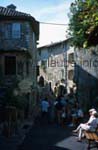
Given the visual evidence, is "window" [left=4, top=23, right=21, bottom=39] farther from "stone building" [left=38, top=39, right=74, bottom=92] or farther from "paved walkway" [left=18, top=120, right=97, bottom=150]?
"paved walkway" [left=18, top=120, right=97, bottom=150]

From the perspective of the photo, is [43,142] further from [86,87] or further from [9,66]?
[86,87]

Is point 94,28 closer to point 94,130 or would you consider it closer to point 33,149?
point 33,149

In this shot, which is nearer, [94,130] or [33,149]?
[33,149]

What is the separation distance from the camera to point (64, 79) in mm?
63562

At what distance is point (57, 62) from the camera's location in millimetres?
67812

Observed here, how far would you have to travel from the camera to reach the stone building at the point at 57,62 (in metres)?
61.1

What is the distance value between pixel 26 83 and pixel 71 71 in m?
18.2

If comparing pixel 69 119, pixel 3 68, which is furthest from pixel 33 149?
pixel 3 68

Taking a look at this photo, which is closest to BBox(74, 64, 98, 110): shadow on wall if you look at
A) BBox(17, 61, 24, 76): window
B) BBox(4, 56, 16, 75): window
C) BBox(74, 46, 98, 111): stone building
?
BBox(74, 46, 98, 111): stone building

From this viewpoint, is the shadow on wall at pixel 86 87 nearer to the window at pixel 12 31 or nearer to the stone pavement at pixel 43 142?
the window at pixel 12 31

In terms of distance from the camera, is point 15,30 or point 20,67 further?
point 15,30

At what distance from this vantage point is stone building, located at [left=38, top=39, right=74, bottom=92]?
61122 mm

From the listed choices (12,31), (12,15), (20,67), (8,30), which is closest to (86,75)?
(20,67)

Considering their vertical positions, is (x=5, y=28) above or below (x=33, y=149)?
above
